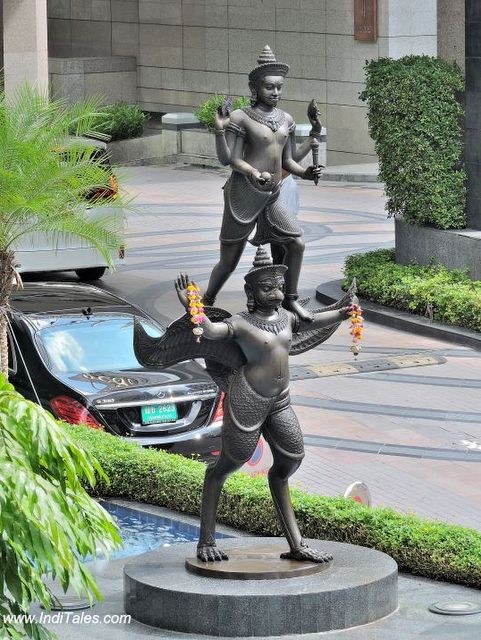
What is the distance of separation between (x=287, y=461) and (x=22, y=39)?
15256 millimetres

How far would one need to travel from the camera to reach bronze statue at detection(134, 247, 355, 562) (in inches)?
360

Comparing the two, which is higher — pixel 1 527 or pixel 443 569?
pixel 1 527

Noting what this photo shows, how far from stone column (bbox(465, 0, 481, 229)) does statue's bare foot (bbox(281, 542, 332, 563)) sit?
11.3 metres

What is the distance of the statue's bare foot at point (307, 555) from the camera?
9.23m

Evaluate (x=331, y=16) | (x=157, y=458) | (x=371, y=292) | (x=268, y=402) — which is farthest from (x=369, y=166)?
(x=268, y=402)

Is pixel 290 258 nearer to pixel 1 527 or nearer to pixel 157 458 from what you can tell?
pixel 157 458

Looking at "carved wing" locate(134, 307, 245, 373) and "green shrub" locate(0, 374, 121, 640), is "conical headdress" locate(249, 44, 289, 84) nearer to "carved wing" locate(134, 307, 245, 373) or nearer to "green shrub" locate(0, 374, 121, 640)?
"carved wing" locate(134, 307, 245, 373)

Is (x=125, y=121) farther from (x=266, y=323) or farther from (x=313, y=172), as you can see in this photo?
(x=266, y=323)

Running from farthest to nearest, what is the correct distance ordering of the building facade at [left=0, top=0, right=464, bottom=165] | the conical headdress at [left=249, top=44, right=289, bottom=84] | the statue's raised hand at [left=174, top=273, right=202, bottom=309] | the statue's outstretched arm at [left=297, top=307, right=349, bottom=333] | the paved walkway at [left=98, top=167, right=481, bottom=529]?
the building facade at [left=0, top=0, right=464, bottom=165] → the paved walkway at [left=98, top=167, right=481, bottom=529] → the conical headdress at [left=249, top=44, right=289, bottom=84] → the statue's outstretched arm at [left=297, top=307, right=349, bottom=333] → the statue's raised hand at [left=174, top=273, right=202, bottom=309]

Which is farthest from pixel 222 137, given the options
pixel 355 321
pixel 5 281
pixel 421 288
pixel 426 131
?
pixel 426 131

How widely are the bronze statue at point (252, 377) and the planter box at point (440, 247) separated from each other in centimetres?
1048

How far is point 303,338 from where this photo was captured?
32.0 ft

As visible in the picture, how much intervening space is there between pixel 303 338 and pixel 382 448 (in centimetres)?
457

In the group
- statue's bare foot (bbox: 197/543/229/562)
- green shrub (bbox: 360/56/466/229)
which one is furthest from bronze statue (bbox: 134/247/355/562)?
green shrub (bbox: 360/56/466/229)
